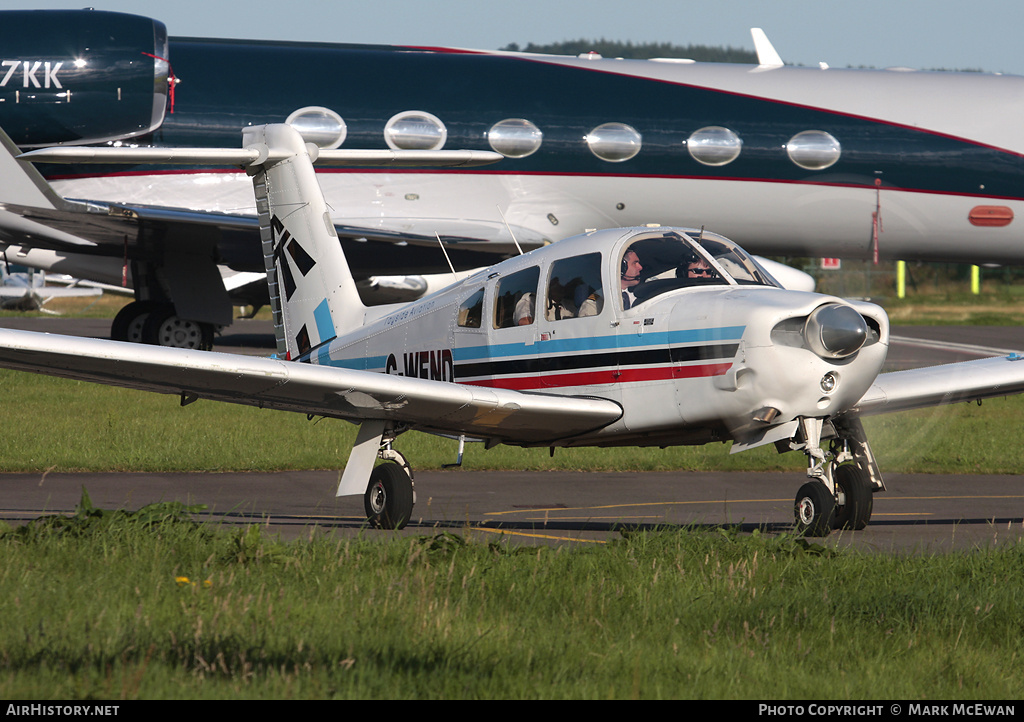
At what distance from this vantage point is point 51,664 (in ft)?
13.4

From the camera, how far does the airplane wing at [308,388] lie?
7504 mm

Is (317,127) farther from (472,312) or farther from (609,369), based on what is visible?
(609,369)

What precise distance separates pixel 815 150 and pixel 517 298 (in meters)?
14.6

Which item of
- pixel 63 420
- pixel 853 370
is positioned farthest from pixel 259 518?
pixel 63 420

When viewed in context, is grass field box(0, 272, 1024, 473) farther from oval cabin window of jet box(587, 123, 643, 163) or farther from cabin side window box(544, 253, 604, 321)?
oval cabin window of jet box(587, 123, 643, 163)

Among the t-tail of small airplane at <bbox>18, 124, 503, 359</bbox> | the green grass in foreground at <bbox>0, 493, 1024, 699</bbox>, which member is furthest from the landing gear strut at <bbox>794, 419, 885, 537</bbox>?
the t-tail of small airplane at <bbox>18, 124, 503, 359</bbox>

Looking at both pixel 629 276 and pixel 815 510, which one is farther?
pixel 629 276

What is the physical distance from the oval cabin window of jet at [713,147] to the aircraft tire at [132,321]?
10858mm

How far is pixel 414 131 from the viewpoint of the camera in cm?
2138

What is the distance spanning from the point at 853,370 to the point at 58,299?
64796 mm

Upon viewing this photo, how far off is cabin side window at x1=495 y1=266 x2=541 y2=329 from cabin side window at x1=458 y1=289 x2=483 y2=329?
0.21 meters

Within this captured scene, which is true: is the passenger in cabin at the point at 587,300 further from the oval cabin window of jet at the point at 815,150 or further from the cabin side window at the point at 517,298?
the oval cabin window of jet at the point at 815,150

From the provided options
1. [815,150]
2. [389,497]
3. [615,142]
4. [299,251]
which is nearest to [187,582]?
[389,497]
